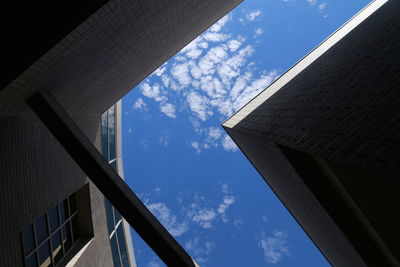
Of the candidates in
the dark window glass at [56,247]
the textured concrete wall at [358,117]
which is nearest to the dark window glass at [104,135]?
the dark window glass at [56,247]

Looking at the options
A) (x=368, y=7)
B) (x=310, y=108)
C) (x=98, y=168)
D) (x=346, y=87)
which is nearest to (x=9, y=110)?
(x=98, y=168)

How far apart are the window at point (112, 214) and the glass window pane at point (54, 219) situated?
518 centimetres

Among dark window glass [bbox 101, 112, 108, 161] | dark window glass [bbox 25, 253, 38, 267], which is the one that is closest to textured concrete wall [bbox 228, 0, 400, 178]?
dark window glass [bbox 25, 253, 38, 267]

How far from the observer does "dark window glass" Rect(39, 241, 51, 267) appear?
10.3 meters

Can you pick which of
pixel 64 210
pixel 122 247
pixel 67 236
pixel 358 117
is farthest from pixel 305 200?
pixel 122 247

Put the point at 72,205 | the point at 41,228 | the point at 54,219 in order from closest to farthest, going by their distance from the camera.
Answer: the point at 41,228 → the point at 54,219 → the point at 72,205

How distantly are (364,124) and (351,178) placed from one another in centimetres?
137

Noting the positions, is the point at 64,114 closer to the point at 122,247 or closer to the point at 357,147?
the point at 357,147

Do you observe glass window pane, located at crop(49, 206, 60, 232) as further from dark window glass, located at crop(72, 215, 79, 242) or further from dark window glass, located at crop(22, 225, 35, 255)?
dark window glass, located at crop(72, 215, 79, 242)

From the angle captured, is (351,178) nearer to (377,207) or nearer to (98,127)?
(377,207)

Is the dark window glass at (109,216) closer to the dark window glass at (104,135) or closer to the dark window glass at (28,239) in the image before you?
the dark window glass at (104,135)

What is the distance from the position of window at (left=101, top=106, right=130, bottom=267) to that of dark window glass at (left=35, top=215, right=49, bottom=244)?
6.28 meters

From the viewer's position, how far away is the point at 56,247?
11.7 metres

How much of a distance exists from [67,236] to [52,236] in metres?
1.75
